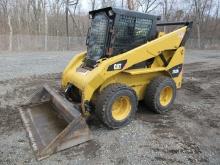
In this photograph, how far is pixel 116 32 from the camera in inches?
185

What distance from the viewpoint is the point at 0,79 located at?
838 centimetres

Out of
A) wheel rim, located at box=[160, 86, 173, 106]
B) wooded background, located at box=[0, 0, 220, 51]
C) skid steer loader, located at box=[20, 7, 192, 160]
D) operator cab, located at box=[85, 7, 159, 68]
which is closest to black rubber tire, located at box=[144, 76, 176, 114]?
skid steer loader, located at box=[20, 7, 192, 160]

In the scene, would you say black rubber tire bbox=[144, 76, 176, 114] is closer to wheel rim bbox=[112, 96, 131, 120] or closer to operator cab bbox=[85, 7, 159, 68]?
wheel rim bbox=[112, 96, 131, 120]

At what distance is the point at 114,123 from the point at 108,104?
39cm

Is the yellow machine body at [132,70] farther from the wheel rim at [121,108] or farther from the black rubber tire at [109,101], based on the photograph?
the wheel rim at [121,108]

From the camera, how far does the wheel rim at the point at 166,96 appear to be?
529 cm

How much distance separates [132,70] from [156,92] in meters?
0.68

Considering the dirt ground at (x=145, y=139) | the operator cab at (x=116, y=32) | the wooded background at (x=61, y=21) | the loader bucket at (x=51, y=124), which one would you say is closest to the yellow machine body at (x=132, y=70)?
the operator cab at (x=116, y=32)

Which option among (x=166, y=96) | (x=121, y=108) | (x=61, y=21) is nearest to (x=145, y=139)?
(x=121, y=108)

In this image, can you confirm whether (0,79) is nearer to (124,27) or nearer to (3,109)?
(3,109)

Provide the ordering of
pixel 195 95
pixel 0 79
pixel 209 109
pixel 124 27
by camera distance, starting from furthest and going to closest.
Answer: pixel 0 79
pixel 195 95
pixel 209 109
pixel 124 27

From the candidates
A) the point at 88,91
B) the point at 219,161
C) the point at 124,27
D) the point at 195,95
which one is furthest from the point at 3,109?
the point at 195,95

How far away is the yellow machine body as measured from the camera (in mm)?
4227

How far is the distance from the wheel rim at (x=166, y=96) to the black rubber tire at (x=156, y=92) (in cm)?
10
